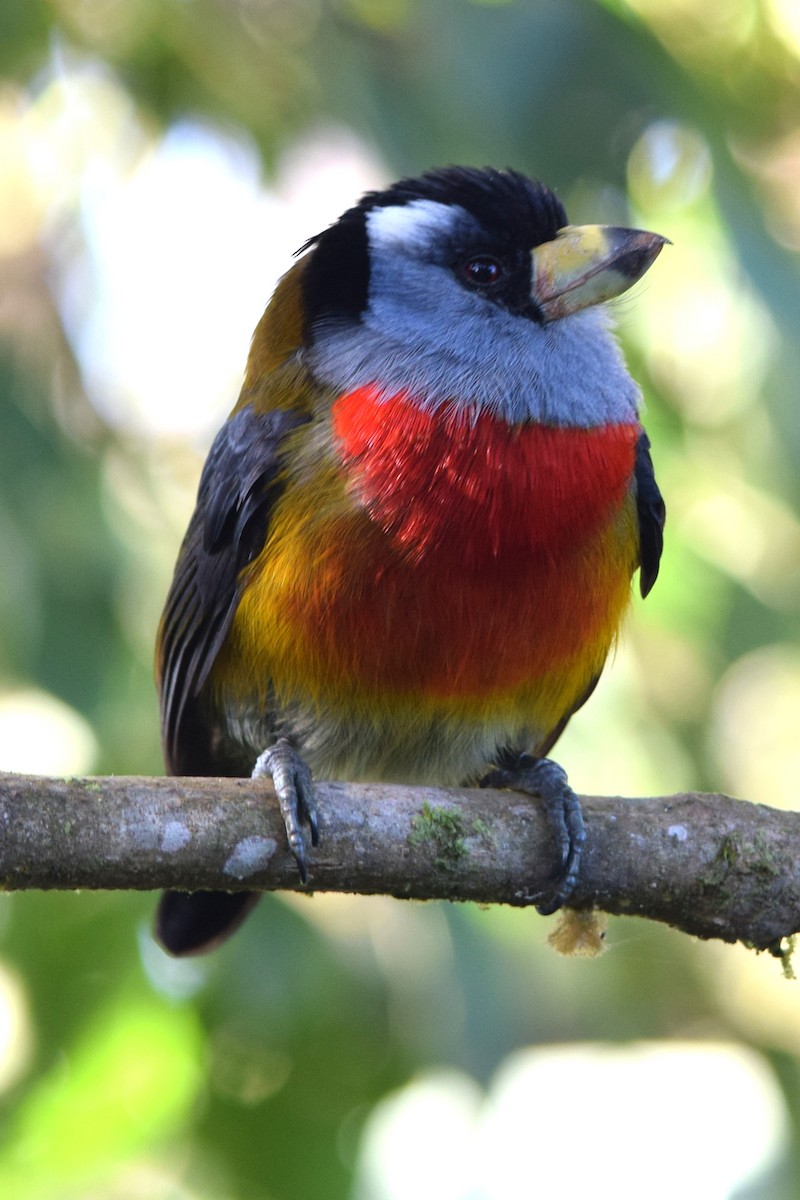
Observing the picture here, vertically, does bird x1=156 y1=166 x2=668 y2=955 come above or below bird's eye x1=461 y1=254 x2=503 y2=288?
below

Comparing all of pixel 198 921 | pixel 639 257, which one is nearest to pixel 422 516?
pixel 639 257

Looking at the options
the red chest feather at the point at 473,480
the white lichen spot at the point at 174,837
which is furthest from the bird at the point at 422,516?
the white lichen spot at the point at 174,837

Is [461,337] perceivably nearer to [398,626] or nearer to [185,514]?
[398,626]

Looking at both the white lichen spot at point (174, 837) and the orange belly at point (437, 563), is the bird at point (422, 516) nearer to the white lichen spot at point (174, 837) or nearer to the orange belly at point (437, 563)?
the orange belly at point (437, 563)

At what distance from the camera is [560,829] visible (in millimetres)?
2832

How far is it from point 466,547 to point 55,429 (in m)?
1.31

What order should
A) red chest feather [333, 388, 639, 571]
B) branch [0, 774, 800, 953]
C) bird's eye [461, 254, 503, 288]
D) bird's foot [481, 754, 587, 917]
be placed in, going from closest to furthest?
1. branch [0, 774, 800, 953]
2. bird's foot [481, 754, 587, 917]
3. red chest feather [333, 388, 639, 571]
4. bird's eye [461, 254, 503, 288]

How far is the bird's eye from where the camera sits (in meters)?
3.32

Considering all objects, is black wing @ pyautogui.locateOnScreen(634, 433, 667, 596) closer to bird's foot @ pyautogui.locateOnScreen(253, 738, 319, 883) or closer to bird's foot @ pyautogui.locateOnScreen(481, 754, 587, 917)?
bird's foot @ pyautogui.locateOnScreen(481, 754, 587, 917)

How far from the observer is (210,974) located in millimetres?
3564

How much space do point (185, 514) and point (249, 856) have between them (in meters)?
1.90

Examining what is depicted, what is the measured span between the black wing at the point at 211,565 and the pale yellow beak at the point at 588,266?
61cm

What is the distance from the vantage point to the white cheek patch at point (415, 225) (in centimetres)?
334

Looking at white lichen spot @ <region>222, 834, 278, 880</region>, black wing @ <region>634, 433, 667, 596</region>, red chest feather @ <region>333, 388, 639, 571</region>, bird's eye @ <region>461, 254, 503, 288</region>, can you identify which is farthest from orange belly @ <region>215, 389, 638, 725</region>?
white lichen spot @ <region>222, 834, 278, 880</region>
